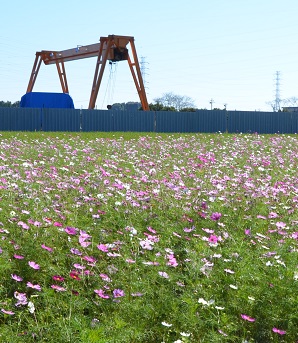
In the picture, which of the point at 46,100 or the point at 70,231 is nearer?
the point at 70,231

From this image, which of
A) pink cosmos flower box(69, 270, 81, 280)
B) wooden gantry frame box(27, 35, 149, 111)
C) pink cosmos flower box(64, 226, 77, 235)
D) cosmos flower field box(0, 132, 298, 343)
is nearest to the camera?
cosmos flower field box(0, 132, 298, 343)

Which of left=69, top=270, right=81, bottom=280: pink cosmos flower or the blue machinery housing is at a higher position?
the blue machinery housing

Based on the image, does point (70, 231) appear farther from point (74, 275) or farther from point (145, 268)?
point (145, 268)

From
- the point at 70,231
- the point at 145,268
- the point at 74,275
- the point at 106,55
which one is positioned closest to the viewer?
the point at 74,275

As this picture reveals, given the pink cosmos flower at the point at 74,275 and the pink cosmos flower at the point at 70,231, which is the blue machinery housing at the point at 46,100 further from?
the pink cosmos flower at the point at 74,275

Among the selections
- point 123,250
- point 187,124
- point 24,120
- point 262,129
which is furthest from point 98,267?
point 262,129

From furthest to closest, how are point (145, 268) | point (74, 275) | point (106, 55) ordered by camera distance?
point (106, 55) → point (145, 268) → point (74, 275)

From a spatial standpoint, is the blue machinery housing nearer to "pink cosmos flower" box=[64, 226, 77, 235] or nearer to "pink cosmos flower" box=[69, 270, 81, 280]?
"pink cosmos flower" box=[64, 226, 77, 235]

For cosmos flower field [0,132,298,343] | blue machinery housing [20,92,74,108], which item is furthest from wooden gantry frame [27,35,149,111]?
cosmos flower field [0,132,298,343]

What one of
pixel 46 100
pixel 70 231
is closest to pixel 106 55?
pixel 46 100

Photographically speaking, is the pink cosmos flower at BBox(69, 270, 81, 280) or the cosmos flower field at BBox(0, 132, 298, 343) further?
the pink cosmos flower at BBox(69, 270, 81, 280)

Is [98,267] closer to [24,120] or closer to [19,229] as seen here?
[19,229]

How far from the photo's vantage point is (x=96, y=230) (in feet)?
14.4

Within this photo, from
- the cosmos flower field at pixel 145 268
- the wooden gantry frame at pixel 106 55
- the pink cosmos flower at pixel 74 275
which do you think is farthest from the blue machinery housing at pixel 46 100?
the pink cosmos flower at pixel 74 275
